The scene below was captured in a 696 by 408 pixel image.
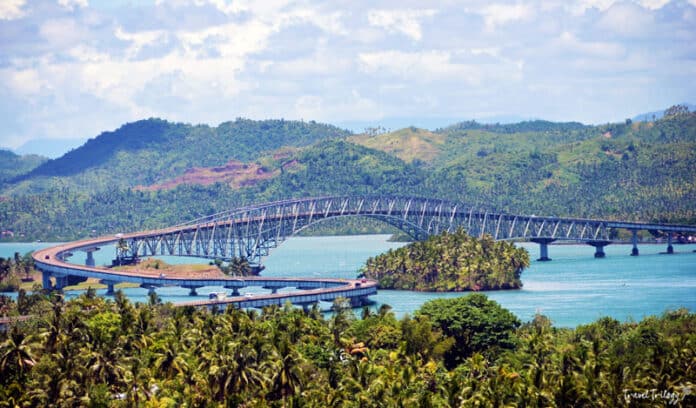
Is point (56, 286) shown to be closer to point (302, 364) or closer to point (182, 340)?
point (182, 340)

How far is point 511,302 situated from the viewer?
5714 inches

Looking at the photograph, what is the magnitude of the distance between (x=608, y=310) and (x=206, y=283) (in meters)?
53.7

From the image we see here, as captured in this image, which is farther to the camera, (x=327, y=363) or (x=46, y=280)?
(x=46, y=280)

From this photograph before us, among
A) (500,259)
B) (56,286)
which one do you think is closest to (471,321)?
(500,259)

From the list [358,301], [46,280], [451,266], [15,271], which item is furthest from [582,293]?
[15,271]

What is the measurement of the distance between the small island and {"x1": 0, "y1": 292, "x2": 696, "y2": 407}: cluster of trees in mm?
63286

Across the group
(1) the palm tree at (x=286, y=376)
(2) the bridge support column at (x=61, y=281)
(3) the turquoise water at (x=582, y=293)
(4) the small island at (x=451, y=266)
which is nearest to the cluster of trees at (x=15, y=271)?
(2) the bridge support column at (x=61, y=281)

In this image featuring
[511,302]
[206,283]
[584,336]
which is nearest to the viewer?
[584,336]

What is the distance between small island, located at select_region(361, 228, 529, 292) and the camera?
539 feet

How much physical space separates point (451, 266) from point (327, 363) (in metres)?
82.2

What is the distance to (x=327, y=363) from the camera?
84.9 m

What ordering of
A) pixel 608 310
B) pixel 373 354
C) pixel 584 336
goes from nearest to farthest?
pixel 373 354, pixel 584 336, pixel 608 310

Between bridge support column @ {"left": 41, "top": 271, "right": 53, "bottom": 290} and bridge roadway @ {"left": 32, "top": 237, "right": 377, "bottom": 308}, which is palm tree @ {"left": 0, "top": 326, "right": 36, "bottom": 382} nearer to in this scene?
bridge roadway @ {"left": 32, "top": 237, "right": 377, "bottom": 308}

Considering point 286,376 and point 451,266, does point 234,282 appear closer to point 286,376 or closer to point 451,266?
point 451,266
